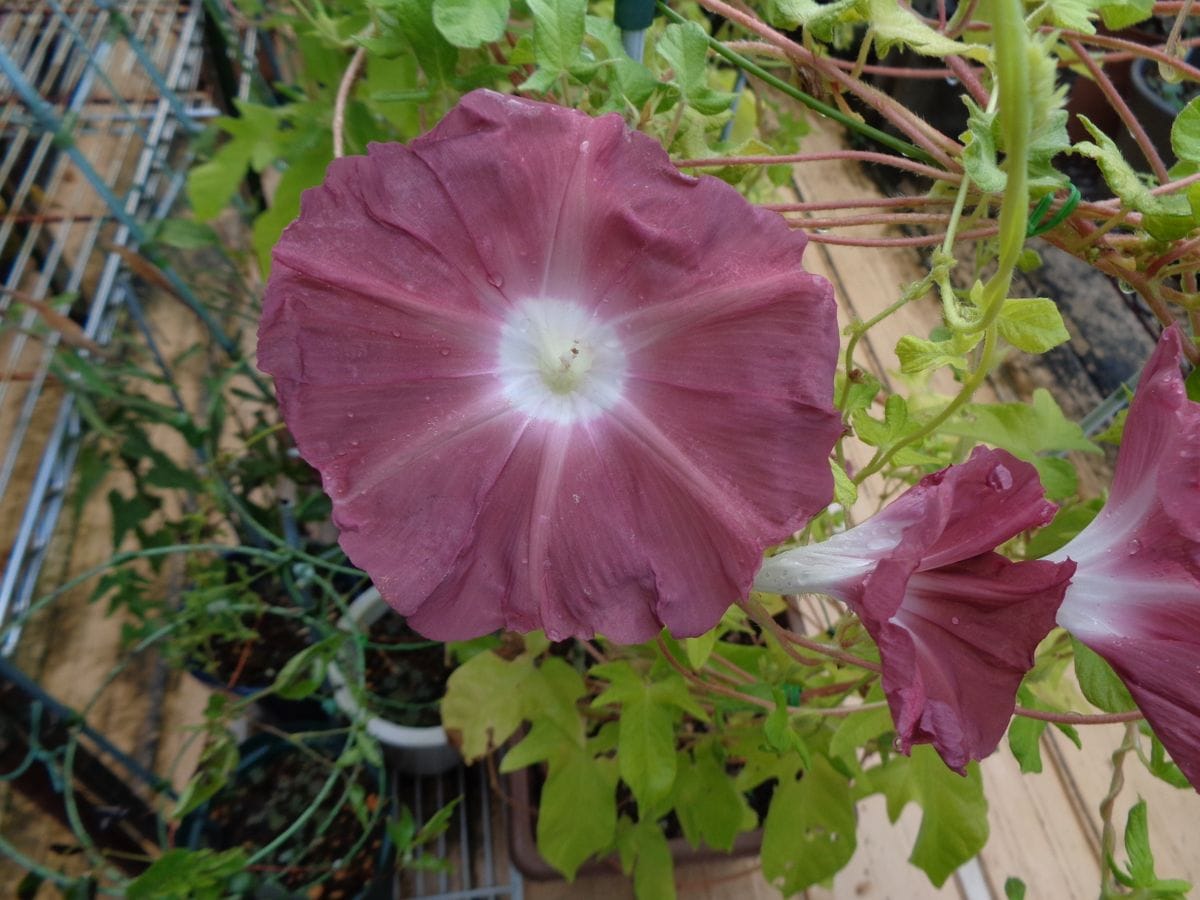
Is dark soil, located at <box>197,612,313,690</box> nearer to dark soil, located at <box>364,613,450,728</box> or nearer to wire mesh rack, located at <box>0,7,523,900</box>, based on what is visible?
dark soil, located at <box>364,613,450,728</box>

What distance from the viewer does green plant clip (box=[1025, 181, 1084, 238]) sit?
38cm

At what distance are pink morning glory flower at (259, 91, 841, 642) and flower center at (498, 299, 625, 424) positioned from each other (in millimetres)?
24

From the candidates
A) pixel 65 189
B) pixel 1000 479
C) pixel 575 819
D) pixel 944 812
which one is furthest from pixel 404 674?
pixel 65 189

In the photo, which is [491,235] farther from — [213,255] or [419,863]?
[213,255]

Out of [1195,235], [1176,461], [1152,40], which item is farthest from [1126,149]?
[1176,461]

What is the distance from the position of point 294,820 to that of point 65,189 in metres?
1.28

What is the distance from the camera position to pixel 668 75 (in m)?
0.55

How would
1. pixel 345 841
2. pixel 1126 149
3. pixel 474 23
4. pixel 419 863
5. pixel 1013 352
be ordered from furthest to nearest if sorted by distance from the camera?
pixel 1126 149 < pixel 1013 352 < pixel 345 841 < pixel 419 863 < pixel 474 23

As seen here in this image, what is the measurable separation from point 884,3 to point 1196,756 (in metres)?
0.37

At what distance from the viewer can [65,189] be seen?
1590 millimetres

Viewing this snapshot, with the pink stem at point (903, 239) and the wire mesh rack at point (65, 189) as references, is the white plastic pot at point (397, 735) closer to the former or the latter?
the wire mesh rack at point (65, 189)

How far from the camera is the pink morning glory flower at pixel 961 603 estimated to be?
1.04 ft

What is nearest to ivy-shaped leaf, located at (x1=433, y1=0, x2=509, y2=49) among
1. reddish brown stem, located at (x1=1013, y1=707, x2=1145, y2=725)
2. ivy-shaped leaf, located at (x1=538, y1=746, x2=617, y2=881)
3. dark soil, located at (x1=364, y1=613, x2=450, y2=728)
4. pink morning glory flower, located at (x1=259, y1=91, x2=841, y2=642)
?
pink morning glory flower, located at (x1=259, y1=91, x2=841, y2=642)

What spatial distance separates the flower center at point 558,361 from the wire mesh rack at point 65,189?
0.79 meters
